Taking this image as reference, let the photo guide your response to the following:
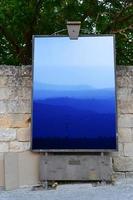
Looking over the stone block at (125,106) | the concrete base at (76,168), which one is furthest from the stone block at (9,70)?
the stone block at (125,106)

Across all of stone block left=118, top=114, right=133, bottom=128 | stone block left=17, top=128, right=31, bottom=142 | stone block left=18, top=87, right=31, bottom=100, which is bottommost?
stone block left=17, top=128, right=31, bottom=142

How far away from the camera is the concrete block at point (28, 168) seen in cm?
839

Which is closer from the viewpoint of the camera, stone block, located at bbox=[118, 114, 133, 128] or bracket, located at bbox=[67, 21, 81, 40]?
bracket, located at bbox=[67, 21, 81, 40]

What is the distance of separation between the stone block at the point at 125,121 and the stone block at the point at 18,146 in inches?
64.9

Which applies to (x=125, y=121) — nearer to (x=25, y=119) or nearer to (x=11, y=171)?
(x=25, y=119)

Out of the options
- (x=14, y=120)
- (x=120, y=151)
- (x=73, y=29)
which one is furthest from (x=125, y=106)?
(x=14, y=120)

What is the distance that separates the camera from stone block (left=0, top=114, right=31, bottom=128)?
855cm

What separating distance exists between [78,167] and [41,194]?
86cm

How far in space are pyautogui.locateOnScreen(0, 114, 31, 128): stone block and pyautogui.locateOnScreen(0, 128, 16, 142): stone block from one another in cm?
7

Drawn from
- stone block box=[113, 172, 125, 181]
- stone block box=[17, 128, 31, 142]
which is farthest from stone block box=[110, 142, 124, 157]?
stone block box=[17, 128, 31, 142]

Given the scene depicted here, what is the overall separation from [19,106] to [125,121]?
1871 millimetres

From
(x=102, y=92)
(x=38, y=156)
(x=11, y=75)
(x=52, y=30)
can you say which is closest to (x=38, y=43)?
(x=11, y=75)

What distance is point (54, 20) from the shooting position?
12477 mm

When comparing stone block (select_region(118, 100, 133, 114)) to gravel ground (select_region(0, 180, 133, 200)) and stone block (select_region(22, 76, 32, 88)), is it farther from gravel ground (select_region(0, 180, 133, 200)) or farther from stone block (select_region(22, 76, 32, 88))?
stone block (select_region(22, 76, 32, 88))
